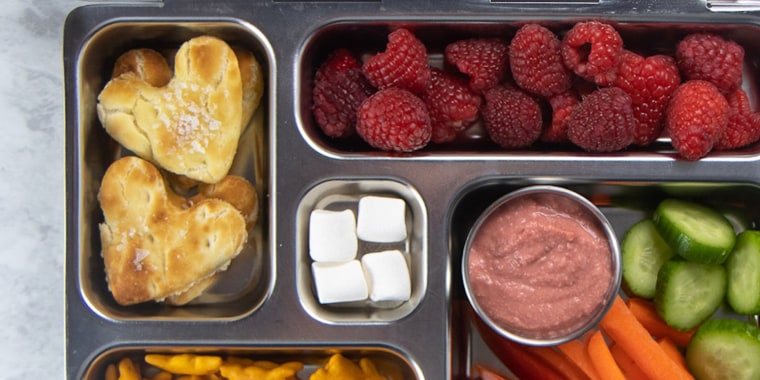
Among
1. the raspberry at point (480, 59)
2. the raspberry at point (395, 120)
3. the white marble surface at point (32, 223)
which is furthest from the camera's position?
the white marble surface at point (32, 223)

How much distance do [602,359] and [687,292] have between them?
0.81 ft

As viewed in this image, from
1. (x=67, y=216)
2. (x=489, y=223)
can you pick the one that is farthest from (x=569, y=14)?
(x=67, y=216)

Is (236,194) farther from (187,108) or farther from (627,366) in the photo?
(627,366)

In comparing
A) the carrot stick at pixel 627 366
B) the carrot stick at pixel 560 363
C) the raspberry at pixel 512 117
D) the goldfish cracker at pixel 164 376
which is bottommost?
the goldfish cracker at pixel 164 376

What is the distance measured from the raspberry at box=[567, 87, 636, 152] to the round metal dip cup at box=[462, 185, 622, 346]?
117 millimetres

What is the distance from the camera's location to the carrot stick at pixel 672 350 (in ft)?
5.00

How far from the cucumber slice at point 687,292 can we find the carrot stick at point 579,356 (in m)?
0.20

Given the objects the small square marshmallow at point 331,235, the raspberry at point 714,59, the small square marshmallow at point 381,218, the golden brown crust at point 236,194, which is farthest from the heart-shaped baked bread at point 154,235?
the raspberry at point 714,59

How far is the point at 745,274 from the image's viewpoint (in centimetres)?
150

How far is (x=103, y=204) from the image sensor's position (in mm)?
1447

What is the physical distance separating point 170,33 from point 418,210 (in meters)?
0.66

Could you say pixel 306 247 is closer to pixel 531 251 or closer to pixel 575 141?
pixel 531 251

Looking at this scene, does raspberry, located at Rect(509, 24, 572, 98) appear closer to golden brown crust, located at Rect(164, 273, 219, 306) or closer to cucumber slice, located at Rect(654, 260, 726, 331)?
cucumber slice, located at Rect(654, 260, 726, 331)

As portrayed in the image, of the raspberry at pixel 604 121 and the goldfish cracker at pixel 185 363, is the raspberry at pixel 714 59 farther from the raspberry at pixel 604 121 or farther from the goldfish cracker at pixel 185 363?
the goldfish cracker at pixel 185 363
